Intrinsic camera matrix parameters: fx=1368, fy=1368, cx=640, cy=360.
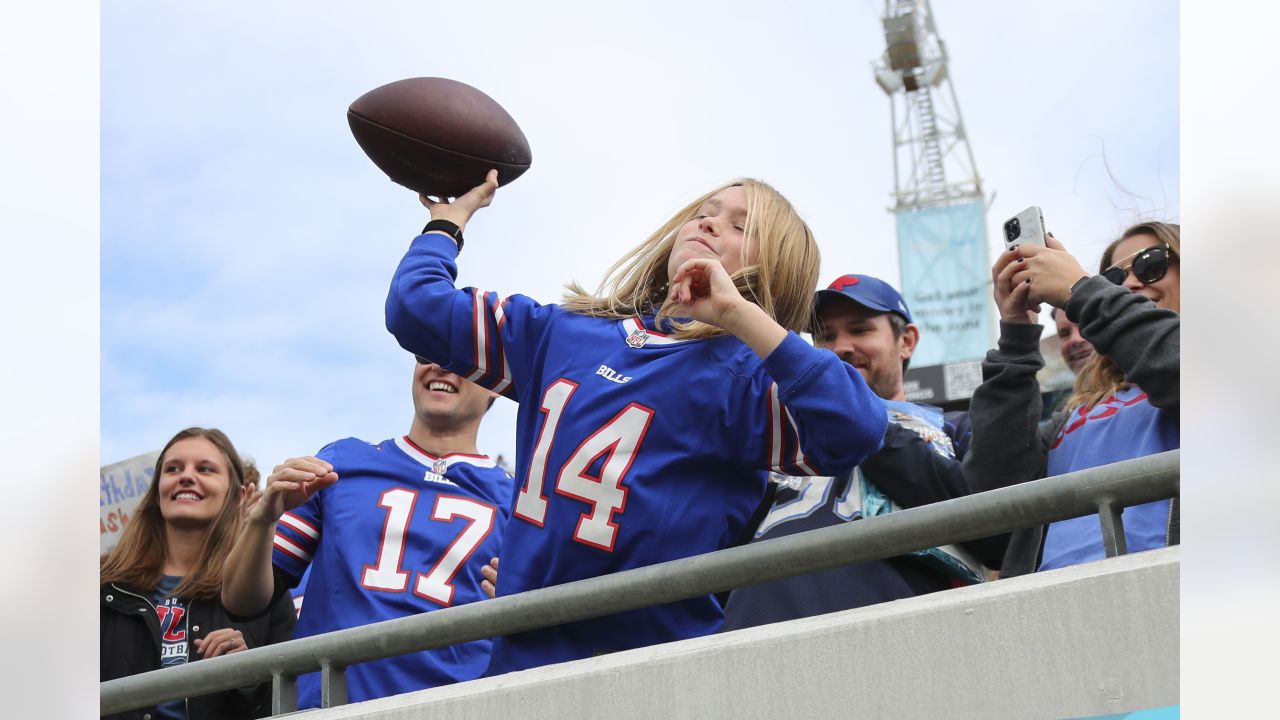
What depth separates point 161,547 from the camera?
12.0 feet

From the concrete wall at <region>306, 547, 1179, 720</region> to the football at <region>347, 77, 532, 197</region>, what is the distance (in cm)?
129

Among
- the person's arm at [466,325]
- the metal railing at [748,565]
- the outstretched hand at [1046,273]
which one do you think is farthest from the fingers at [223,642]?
the outstretched hand at [1046,273]

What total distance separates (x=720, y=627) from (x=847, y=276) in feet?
4.06

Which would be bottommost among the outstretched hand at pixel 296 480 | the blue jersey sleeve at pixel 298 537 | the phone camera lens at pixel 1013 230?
the blue jersey sleeve at pixel 298 537

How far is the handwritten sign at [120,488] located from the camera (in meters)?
6.90

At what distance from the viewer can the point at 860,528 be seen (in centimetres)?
217

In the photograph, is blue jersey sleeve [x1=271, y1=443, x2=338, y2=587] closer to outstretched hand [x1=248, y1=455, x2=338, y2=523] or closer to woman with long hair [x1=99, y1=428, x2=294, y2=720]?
woman with long hair [x1=99, y1=428, x2=294, y2=720]

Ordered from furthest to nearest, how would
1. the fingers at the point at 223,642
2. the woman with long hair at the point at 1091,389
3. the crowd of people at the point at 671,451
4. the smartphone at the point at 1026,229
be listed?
the fingers at the point at 223,642 < the smartphone at the point at 1026,229 < the woman with long hair at the point at 1091,389 < the crowd of people at the point at 671,451

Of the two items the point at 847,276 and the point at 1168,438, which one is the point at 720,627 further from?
the point at 847,276

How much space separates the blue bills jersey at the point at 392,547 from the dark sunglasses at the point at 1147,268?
1578 millimetres

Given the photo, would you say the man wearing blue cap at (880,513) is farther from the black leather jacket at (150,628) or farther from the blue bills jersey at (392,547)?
the black leather jacket at (150,628)

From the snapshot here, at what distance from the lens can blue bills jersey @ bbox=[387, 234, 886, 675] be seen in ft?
7.45
